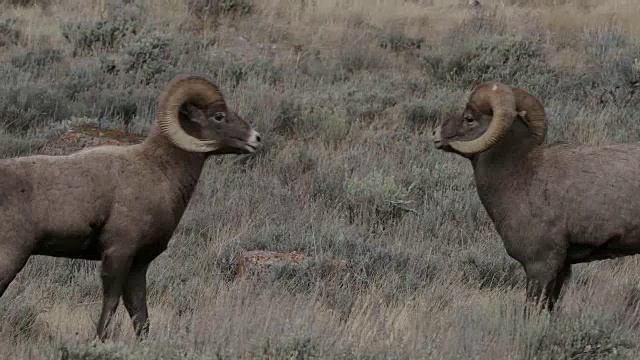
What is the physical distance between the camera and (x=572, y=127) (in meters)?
15.0

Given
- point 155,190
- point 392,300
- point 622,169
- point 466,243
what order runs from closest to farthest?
point 155,190, point 622,169, point 392,300, point 466,243

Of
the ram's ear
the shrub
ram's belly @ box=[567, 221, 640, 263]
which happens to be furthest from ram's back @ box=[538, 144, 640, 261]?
the shrub

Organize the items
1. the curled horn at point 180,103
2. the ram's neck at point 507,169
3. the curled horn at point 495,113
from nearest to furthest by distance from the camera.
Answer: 1. the curled horn at point 180,103
2. the curled horn at point 495,113
3. the ram's neck at point 507,169

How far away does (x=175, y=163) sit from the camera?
24.5 feet

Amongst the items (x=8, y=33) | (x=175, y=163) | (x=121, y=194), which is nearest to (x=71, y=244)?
(x=121, y=194)

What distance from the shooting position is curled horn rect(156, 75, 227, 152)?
7.38m

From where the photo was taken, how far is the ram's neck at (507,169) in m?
8.03

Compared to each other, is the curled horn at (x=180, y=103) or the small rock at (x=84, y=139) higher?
the curled horn at (x=180, y=103)

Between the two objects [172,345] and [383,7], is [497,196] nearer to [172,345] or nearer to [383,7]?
[172,345]

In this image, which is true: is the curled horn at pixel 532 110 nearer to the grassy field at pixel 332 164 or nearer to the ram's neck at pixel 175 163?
the grassy field at pixel 332 164

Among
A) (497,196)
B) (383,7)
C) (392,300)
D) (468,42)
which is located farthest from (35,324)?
(383,7)

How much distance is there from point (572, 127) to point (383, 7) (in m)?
6.93

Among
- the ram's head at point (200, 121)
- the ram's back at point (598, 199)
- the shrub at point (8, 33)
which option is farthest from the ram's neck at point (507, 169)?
the shrub at point (8, 33)

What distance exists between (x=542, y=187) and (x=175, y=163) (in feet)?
8.21
